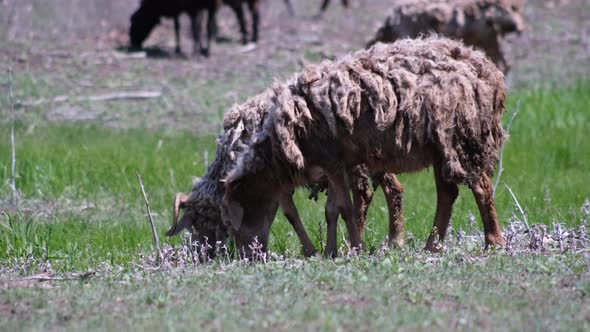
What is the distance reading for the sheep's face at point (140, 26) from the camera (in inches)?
827

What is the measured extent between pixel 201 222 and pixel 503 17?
7.33 m

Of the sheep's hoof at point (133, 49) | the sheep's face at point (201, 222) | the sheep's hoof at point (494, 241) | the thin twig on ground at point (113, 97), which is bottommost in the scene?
the sheep's hoof at point (133, 49)

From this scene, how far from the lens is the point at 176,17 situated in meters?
21.5

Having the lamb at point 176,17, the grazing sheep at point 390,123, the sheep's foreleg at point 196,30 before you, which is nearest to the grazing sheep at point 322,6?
the lamb at point 176,17

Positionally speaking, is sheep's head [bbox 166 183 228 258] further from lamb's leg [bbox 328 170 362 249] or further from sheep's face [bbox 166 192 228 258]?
lamb's leg [bbox 328 170 362 249]

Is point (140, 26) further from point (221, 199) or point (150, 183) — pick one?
point (221, 199)

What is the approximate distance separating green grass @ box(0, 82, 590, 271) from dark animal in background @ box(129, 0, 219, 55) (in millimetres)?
6442

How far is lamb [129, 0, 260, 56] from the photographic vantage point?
21.0 meters

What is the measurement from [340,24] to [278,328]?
18200mm

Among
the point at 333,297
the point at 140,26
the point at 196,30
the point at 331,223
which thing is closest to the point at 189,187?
the point at 331,223

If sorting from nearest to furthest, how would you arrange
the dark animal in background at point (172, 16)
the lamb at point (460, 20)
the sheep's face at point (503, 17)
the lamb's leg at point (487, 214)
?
the lamb's leg at point (487, 214), the lamb at point (460, 20), the sheep's face at point (503, 17), the dark animal in background at point (172, 16)

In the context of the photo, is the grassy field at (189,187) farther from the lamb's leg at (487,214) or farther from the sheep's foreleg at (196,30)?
the sheep's foreleg at (196,30)

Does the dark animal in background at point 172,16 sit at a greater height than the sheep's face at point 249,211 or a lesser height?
lesser

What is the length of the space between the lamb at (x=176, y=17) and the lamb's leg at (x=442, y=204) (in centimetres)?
1340
